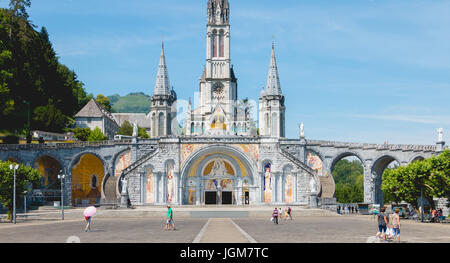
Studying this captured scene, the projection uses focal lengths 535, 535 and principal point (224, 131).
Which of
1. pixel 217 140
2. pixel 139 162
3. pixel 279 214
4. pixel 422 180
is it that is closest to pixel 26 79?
pixel 139 162

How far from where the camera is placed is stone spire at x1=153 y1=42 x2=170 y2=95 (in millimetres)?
81188

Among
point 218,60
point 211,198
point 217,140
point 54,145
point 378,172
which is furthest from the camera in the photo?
point 218,60

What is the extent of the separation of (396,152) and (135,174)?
101 feet

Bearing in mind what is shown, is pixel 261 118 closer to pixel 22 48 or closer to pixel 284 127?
pixel 284 127

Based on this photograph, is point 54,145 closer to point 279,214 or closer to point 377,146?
point 279,214

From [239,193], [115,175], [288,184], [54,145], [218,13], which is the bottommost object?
[239,193]

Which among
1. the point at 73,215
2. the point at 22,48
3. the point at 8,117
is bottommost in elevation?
the point at 73,215

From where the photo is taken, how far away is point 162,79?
81.8 m

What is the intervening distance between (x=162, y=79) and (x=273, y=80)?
16.9 meters

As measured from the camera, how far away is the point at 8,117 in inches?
2714

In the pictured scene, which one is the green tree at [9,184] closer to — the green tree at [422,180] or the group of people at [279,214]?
the group of people at [279,214]

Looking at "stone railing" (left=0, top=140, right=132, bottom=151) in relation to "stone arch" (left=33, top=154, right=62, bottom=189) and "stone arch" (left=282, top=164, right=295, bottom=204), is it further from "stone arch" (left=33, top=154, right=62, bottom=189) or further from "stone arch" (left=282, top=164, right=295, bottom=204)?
"stone arch" (left=282, top=164, right=295, bottom=204)
